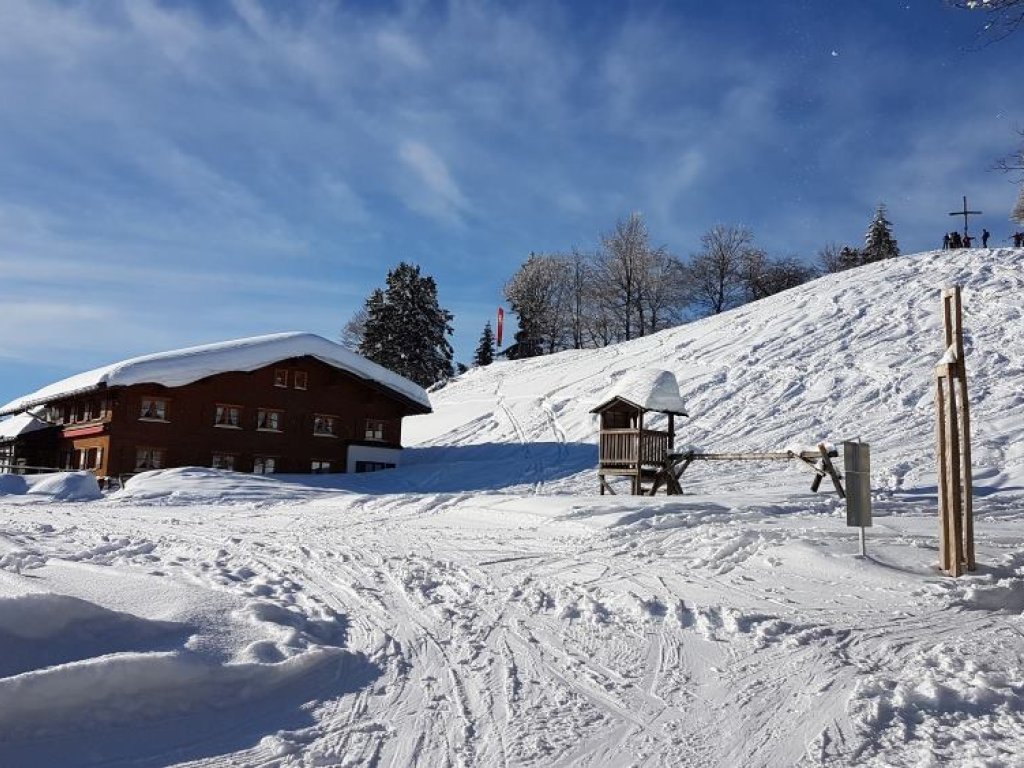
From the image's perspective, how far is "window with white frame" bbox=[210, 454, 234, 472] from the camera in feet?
113

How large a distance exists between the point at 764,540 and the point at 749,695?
21.4ft

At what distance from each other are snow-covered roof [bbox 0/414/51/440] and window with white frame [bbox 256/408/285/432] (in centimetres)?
1125

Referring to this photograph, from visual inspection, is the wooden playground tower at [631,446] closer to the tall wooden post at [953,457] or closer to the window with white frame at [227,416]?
the tall wooden post at [953,457]

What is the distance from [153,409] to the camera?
1314 inches

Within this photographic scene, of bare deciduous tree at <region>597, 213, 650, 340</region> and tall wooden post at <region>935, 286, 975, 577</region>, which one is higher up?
bare deciduous tree at <region>597, 213, 650, 340</region>

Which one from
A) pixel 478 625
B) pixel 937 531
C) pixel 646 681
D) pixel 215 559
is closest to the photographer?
pixel 646 681

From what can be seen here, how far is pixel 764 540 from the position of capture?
39.4 feet

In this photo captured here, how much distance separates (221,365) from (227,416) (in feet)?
8.01

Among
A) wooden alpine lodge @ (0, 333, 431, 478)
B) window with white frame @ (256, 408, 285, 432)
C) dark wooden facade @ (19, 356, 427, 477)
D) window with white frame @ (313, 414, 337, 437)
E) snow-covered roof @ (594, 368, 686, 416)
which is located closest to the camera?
snow-covered roof @ (594, 368, 686, 416)

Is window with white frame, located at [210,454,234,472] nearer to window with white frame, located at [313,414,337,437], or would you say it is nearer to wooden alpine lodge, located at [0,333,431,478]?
wooden alpine lodge, located at [0,333,431,478]

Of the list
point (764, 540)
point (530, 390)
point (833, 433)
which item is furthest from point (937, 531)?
point (530, 390)

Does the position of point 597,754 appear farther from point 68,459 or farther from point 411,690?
point 68,459

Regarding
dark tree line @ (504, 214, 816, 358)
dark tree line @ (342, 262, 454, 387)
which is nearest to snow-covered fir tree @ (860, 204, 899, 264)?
dark tree line @ (504, 214, 816, 358)

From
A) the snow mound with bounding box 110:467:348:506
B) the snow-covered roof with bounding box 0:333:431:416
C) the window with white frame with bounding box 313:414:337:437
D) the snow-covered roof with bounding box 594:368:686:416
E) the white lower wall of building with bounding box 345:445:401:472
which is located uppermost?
the snow-covered roof with bounding box 0:333:431:416
